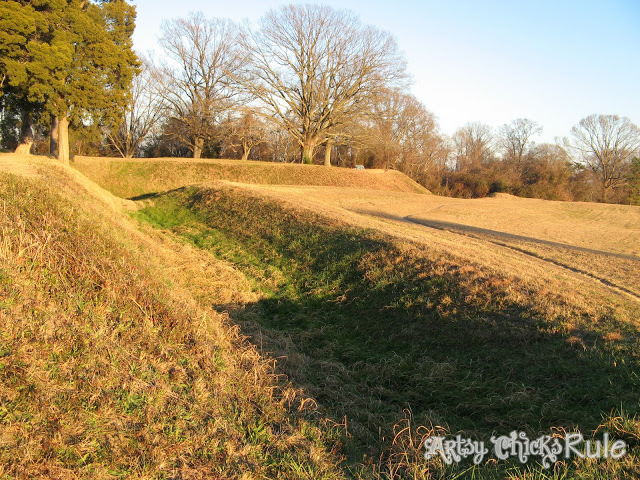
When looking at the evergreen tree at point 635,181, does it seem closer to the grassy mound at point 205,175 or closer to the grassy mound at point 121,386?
the grassy mound at point 205,175

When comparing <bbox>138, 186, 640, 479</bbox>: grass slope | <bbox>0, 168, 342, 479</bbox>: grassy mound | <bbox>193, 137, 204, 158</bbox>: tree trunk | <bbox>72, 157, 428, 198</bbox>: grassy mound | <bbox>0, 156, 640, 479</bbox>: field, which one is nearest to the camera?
<bbox>0, 168, 342, 479</bbox>: grassy mound

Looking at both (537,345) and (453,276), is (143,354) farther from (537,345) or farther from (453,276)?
(453,276)

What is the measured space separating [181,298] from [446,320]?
4.29 m

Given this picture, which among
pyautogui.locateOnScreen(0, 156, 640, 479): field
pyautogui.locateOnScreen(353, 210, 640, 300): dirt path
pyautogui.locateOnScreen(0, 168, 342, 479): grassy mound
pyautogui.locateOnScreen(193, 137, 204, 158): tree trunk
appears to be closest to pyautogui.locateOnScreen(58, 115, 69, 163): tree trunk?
pyautogui.locateOnScreen(353, 210, 640, 300): dirt path

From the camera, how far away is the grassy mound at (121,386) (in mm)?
3121

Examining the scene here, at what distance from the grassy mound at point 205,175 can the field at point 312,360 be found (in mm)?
21186

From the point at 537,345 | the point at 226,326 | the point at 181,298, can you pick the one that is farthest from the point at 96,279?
the point at 537,345

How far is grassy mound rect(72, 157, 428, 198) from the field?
2119 cm

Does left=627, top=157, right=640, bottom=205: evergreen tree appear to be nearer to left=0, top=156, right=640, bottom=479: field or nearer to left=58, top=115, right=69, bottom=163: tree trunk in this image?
left=0, top=156, right=640, bottom=479: field

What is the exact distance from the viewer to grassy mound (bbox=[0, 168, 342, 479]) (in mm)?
3121

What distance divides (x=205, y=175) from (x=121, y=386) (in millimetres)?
30333

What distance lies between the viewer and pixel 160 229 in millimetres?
15945

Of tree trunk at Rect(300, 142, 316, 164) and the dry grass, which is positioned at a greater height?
tree trunk at Rect(300, 142, 316, 164)

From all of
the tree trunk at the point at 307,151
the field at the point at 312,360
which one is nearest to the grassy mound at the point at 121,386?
the field at the point at 312,360
